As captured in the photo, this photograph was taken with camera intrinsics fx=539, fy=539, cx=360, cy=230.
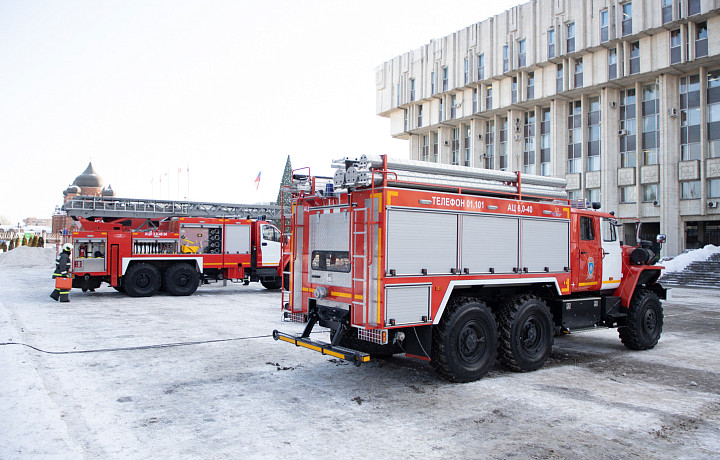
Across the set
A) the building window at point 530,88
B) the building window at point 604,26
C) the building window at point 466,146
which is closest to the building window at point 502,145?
the building window at point 466,146

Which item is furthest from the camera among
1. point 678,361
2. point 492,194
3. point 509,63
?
point 509,63

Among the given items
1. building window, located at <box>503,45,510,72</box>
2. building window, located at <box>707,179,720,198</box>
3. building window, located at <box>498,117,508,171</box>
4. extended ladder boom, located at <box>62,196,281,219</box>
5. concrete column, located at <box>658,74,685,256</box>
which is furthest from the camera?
building window, located at <box>498,117,508,171</box>

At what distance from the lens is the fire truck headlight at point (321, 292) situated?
7453mm

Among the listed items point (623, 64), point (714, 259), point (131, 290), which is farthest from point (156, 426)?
point (623, 64)

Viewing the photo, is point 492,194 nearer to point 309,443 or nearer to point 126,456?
point 309,443

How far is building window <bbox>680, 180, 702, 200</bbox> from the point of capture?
118 ft

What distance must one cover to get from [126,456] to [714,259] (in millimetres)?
34816

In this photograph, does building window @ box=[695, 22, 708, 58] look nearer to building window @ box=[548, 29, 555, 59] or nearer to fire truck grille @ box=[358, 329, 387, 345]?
building window @ box=[548, 29, 555, 59]

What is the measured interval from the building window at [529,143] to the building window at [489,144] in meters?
3.49

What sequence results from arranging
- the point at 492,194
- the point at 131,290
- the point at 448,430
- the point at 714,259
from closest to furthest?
the point at 448,430
the point at 492,194
the point at 131,290
the point at 714,259

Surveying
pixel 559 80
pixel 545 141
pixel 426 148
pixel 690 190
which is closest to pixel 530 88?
pixel 559 80

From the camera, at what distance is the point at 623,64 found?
38469 mm

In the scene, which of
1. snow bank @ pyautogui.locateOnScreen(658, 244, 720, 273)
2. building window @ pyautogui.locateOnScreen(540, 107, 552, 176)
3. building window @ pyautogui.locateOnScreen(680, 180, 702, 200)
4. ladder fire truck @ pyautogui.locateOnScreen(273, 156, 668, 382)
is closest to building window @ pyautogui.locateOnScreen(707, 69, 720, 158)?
building window @ pyautogui.locateOnScreen(680, 180, 702, 200)

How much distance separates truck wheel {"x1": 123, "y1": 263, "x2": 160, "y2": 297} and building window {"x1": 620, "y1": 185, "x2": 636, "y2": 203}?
112 ft
